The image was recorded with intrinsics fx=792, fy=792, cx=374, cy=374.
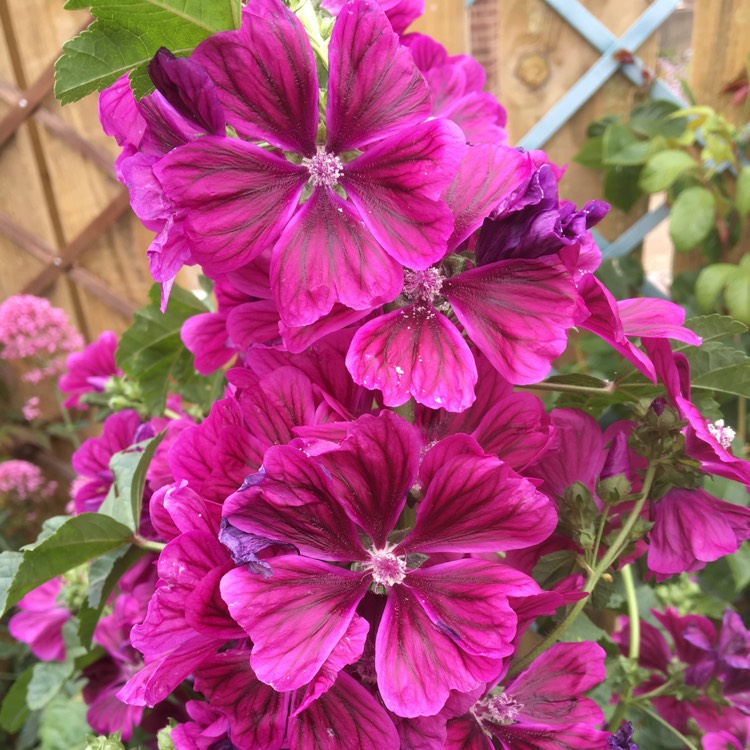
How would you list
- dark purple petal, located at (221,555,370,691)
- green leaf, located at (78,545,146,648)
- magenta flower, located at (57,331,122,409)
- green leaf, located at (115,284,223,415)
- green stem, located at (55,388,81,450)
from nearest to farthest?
dark purple petal, located at (221,555,370,691)
green leaf, located at (78,545,146,648)
green leaf, located at (115,284,223,415)
magenta flower, located at (57,331,122,409)
green stem, located at (55,388,81,450)

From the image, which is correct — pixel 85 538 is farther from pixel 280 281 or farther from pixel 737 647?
pixel 737 647

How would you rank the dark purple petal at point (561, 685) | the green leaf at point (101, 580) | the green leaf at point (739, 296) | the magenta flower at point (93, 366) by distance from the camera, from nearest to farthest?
the dark purple petal at point (561, 685)
the green leaf at point (101, 580)
the magenta flower at point (93, 366)
the green leaf at point (739, 296)

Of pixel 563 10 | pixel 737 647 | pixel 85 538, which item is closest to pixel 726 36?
pixel 563 10

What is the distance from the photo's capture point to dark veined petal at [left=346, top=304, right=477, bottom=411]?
14.4 inches

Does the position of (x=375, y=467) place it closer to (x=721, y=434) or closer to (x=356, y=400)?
(x=356, y=400)

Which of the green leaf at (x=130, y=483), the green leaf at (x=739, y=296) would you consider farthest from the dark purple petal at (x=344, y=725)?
the green leaf at (x=739, y=296)

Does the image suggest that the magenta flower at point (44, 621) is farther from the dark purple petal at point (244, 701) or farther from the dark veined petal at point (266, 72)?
the dark veined petal at point (266, 72)

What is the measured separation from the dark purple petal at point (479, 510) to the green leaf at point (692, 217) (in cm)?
105

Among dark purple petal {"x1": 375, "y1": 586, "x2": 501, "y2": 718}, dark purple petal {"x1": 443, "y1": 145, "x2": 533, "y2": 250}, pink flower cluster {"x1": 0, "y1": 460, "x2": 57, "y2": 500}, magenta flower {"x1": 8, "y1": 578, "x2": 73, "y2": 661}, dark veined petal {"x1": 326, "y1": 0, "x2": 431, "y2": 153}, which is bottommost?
pink flower cluster {"x1": 0, "y1": 460, "x2": 57, "y2": 500}

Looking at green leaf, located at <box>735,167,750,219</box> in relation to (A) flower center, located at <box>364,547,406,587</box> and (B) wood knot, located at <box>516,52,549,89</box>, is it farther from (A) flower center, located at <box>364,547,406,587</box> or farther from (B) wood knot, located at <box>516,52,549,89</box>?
(A) flower center, located at <box>364,547,406,587</box>

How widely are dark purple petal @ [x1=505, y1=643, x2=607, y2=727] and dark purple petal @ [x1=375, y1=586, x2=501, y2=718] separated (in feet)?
0.32

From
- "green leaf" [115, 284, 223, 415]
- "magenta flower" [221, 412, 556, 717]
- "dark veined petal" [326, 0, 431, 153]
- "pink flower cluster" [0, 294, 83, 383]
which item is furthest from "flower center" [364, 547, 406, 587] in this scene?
"pink flower cluster" [0, 294, 83, 383]

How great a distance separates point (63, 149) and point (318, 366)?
1761 mm

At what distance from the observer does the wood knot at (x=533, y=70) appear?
56.3 inches
